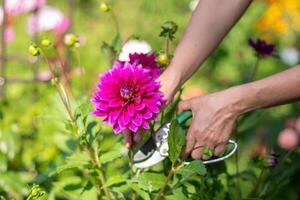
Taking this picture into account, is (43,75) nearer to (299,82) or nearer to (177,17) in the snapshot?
(177,17)

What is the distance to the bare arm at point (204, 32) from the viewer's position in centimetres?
124

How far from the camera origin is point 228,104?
1.11 m

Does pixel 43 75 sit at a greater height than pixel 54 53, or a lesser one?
greater

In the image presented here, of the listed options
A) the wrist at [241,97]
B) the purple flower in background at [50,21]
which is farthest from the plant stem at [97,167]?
the purple flower in background at [50,21]

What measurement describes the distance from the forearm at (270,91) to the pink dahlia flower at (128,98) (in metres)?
0.14

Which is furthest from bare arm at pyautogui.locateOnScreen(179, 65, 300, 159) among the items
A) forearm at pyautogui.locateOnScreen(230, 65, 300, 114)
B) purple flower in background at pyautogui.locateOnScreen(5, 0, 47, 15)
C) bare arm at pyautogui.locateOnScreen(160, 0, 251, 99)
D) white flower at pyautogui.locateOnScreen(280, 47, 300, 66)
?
white flower at pyautogui.locateOnScreen(280, 47, 300, 66)

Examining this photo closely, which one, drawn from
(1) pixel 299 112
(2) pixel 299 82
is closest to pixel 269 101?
(2) pixel 299 82

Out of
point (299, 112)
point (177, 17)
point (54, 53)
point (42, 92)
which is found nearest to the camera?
point (54, 53)

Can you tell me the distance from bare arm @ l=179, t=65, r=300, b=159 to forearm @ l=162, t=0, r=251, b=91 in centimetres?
11

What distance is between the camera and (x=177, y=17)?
307 centimetres

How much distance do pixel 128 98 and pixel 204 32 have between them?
27cm

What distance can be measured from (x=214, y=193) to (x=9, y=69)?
81.6 inches

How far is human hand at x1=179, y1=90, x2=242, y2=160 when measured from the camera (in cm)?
111

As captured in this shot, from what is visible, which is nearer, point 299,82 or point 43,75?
point 299,82
